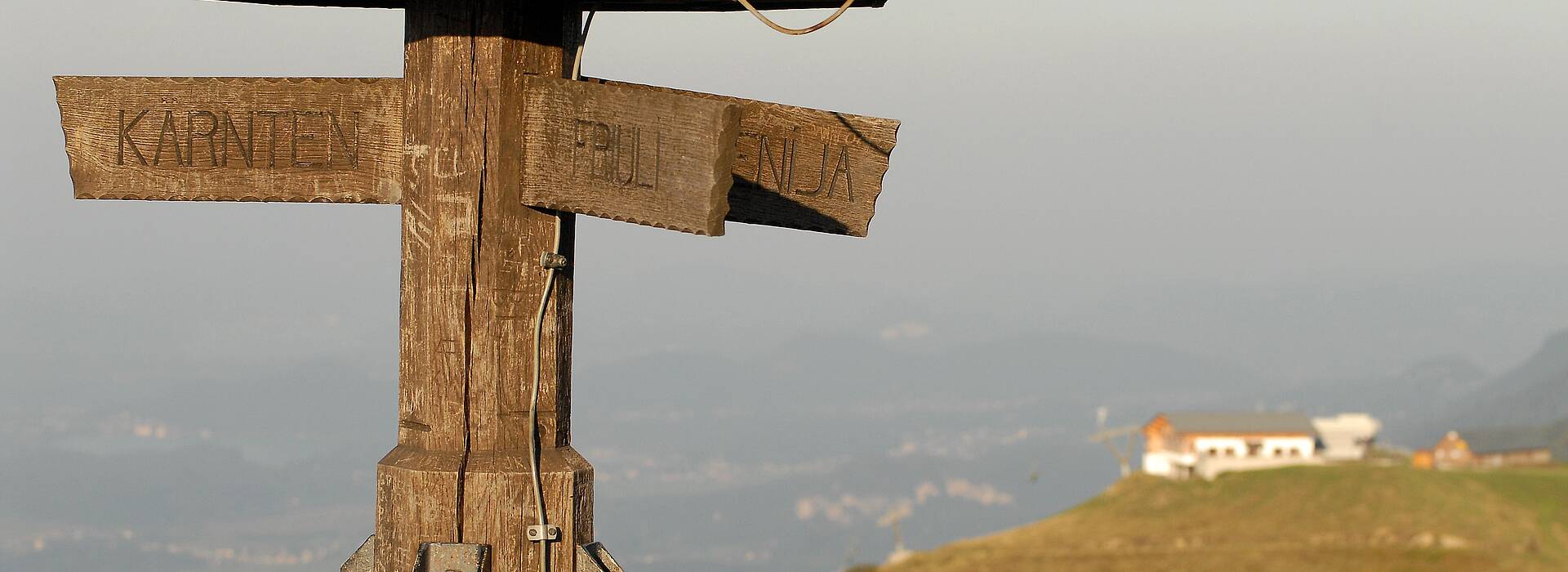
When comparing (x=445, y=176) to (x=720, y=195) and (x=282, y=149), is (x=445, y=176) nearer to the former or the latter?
(x=282, y=149)

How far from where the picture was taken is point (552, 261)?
499cm

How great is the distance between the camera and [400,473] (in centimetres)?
508

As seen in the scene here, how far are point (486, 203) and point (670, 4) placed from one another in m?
1.16

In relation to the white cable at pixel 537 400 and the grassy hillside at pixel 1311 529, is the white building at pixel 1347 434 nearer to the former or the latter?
the grassy hillside at pixel 1311 529

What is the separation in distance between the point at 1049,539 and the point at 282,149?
62.0 meters

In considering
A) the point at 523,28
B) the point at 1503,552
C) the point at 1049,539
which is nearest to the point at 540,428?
the point at 523,28

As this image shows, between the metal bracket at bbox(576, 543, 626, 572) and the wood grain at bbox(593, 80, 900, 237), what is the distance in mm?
1222

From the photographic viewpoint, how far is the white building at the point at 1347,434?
9831 centimetres

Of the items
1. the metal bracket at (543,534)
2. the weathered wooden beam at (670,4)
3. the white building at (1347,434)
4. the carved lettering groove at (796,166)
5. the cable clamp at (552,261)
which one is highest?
the weathered wooden beam at (670,4)

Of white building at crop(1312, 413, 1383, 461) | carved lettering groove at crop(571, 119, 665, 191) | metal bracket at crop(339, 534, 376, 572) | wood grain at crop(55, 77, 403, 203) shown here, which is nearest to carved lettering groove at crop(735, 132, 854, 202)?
carved lettering groove at crop(571, 119, 665, 191)

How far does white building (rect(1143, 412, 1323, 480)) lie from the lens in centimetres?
8881

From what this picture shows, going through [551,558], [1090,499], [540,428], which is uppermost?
[540,428]

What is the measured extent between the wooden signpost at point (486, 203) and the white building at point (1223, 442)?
3353 inches

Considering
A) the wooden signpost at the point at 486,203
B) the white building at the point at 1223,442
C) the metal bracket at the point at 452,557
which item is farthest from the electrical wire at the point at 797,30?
the white building at the point at 1223,442
